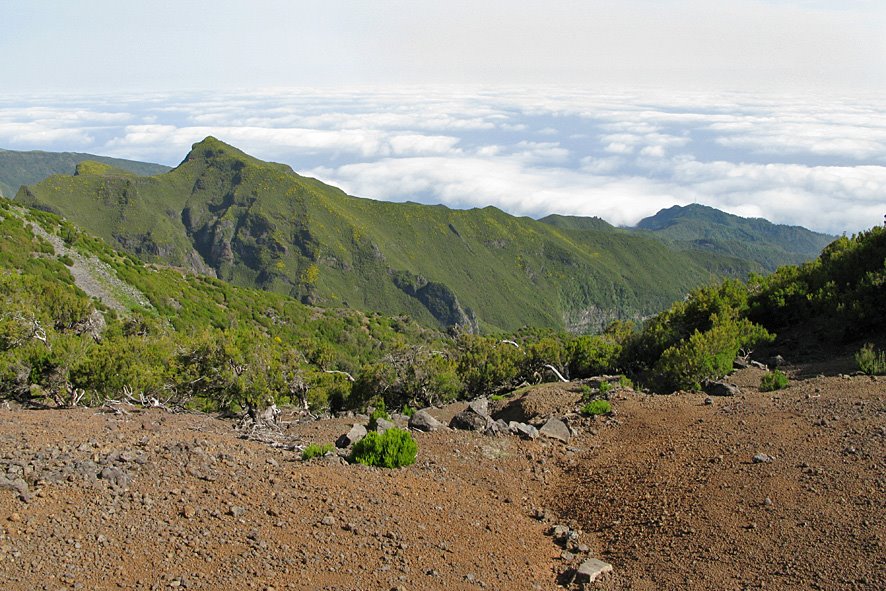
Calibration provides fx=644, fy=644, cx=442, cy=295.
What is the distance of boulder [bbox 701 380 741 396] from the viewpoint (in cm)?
1658

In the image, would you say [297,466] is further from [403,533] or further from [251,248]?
[251,248]

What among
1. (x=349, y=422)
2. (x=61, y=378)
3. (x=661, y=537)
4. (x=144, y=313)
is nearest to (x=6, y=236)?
(x=144, y=313)

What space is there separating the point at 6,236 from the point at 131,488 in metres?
59.3

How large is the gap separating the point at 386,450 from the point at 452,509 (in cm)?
196

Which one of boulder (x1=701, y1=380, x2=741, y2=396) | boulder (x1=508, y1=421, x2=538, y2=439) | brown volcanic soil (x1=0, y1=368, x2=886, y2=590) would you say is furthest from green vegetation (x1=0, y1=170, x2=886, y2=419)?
brown volcanic soil (x1=0, y1=368, x2=886, y2=590)

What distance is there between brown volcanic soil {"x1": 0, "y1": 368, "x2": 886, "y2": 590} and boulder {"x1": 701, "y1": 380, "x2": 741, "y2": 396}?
313cm

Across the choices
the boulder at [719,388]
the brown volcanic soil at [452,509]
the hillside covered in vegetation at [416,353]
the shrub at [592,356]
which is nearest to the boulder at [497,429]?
the brown volcanic soil at [452,509]

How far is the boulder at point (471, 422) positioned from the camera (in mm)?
14000

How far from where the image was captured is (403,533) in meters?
8.74

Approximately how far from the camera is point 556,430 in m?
14.0

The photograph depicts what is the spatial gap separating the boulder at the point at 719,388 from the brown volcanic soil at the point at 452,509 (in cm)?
313

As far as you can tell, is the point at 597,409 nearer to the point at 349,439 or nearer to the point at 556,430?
the point at 556,430

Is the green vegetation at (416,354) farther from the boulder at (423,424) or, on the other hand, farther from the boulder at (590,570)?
the boulder at (590,570)

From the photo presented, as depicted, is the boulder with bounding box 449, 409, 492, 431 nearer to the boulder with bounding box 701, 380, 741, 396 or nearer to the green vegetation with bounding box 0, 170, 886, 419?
the green vegetation with bounding box 0, 170, 886, 419
